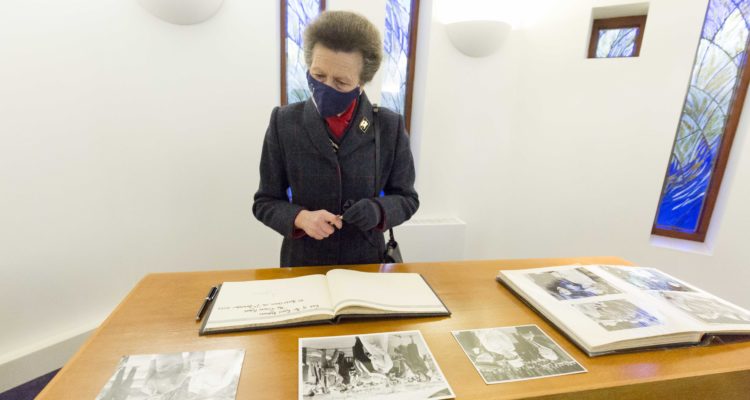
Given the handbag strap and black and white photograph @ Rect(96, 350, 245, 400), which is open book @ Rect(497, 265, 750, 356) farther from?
black and white photograph @ Rect(96, 350, 245, 400)

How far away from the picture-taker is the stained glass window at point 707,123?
7.16 feet

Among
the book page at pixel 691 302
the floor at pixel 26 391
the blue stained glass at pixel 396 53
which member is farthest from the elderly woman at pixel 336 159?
the floor at pixel 26 391

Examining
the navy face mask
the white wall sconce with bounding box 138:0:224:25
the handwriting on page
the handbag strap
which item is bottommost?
the handwriting on page

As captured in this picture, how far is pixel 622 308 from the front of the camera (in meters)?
0.95

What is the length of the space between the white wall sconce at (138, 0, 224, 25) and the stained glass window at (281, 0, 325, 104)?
18.7 inches

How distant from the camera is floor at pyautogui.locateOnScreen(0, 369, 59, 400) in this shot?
1757mm

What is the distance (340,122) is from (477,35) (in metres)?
1.68

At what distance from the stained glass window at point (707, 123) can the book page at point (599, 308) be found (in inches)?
73.1

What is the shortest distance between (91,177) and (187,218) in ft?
1.71

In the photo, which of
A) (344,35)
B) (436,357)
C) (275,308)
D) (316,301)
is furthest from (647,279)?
(344,35)

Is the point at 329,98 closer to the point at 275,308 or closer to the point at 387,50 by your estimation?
the point at 275,308

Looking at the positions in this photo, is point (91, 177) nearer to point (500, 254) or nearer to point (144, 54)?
point (144, 54)

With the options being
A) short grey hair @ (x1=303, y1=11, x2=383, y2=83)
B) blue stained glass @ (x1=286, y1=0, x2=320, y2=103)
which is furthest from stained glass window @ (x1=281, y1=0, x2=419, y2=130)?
short grey hair @ (x1=303, y1=11, x2=383, y2=83)

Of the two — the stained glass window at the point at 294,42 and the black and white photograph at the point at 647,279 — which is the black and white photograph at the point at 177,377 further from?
the stained glass window at the point at 294,42
